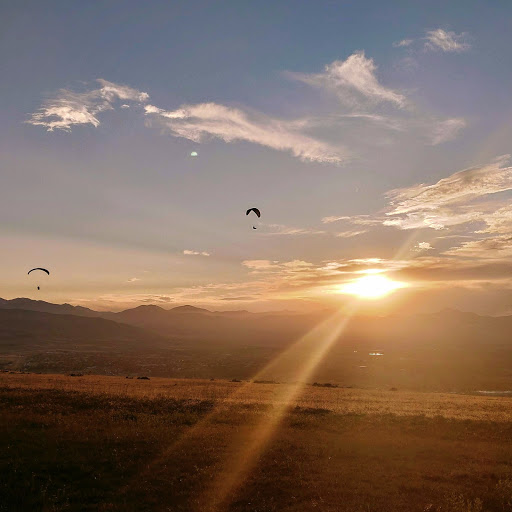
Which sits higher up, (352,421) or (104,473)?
(104,473)

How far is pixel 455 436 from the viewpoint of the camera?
26250 millimetres

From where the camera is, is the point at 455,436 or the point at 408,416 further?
the point at 408,416

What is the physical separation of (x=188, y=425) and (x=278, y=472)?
411 inches

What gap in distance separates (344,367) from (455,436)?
131489mm

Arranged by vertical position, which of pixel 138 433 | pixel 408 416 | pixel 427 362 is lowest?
pixel 427 362

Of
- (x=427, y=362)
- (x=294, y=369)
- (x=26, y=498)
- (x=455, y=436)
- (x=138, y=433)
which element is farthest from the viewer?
(x=427, y=362)

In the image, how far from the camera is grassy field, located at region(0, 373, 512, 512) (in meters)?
15.4

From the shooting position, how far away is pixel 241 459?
A: 2002 cm

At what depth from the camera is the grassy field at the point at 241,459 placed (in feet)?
50.5

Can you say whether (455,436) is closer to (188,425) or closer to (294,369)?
(188,425)

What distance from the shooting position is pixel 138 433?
2333cm

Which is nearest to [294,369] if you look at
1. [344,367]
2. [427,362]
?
[344,367]

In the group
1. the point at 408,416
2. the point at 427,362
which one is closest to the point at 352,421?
the point at 408,416

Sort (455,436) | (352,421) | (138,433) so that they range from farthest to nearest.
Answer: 1. (352,421)
2. (455,436)
3. (138,433)
